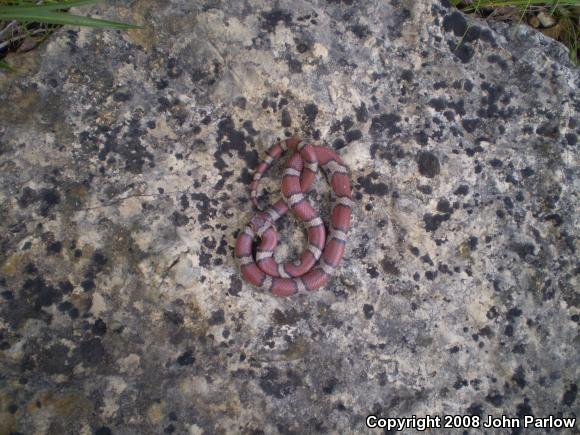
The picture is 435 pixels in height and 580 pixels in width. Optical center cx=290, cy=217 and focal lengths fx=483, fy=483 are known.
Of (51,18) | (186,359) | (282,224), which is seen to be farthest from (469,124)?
(51,18)

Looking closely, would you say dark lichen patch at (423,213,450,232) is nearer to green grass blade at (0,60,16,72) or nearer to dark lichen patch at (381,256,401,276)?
dark lichen patch at (381,256,401,276)

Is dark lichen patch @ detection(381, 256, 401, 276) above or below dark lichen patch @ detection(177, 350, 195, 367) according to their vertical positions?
above

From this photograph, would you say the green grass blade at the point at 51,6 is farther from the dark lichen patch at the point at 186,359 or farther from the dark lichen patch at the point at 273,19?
the dark lichen patch at the point at 186,359

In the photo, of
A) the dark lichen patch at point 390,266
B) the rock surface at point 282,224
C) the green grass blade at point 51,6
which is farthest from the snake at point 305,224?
the green grass blade at point 51,6

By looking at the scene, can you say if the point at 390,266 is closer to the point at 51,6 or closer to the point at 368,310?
the point at 368,310

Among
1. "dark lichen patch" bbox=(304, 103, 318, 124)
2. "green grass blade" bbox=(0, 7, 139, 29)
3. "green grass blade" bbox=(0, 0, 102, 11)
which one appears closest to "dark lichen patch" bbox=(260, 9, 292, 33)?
"dark lichen patch" bbox=(304, 103, 318, 124)

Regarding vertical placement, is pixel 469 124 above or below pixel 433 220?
above
